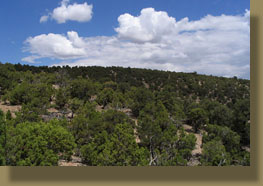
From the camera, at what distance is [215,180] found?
2.75 meters

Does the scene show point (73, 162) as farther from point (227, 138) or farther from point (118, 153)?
point (227, 138)

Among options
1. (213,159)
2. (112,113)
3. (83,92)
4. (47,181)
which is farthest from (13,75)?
(47,181)

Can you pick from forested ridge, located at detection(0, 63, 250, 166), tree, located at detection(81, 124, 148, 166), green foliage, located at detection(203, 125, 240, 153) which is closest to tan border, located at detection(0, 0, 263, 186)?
forested ridge, located at detection(0, 63, 250, 166)

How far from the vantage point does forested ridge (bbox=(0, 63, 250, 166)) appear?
704cm

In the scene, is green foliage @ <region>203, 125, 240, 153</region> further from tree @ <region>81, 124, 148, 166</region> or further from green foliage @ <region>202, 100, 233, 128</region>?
tree @ <region>81, 124, 148, 166</region>

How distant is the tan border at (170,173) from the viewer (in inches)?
108

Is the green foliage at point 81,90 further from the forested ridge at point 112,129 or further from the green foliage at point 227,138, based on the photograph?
the green foliage at point 227,138

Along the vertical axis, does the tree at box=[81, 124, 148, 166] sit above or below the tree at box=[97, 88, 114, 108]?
below

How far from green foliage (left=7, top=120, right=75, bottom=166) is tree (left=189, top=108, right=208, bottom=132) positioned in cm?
1234

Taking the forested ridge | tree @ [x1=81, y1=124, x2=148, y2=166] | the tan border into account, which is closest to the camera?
the tan border

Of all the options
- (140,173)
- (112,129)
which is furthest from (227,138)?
(140,173)

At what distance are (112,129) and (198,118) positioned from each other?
974 cm

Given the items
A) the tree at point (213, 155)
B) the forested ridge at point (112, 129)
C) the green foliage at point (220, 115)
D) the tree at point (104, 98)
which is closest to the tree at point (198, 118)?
the forested ridge at point (112, 129)

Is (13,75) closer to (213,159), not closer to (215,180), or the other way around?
(213,159)
